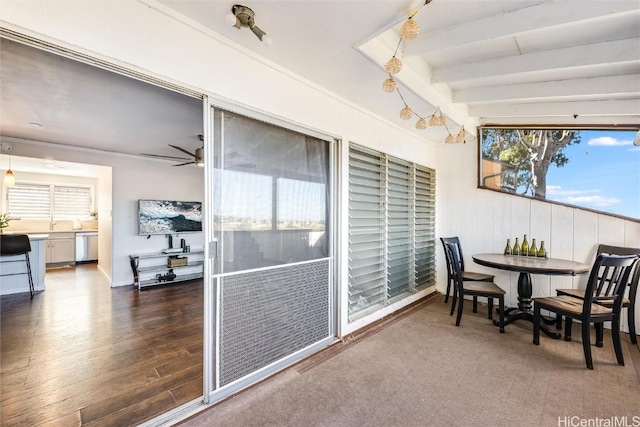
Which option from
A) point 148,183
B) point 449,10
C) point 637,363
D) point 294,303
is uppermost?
point 449,10

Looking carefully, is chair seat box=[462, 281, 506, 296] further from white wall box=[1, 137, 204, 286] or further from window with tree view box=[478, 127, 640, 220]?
white wall box=[1, 137, 204, 286]

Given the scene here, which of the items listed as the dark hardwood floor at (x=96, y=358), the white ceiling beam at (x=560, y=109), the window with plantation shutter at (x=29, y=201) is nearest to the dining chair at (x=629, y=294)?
the white ceiling beam at (x=560, y=109)

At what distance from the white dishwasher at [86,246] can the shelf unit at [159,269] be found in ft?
11.7

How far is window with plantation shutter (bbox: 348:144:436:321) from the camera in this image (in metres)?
3.10

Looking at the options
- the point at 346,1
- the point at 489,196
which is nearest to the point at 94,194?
the point at 346,1

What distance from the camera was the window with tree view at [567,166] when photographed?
3271 mm

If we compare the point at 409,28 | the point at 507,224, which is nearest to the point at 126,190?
the point at 409,28

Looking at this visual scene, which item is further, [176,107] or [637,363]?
[176,107]

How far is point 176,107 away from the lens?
301 cm

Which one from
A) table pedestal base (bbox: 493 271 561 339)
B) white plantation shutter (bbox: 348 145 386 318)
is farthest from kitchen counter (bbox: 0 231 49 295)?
table pedestal base (bbox: 493 271 561 339)

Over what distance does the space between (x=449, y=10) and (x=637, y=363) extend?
3.41m

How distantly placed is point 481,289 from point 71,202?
32.4 feet

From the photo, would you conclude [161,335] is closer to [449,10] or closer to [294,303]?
[294,303]

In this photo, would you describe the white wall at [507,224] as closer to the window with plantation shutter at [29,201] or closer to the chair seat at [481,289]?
the chair seat at [481,289]
